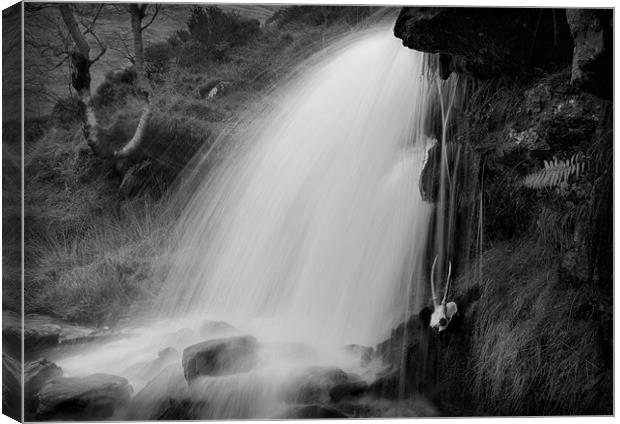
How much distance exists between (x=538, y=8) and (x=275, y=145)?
132 cm

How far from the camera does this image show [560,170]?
12.4 feet

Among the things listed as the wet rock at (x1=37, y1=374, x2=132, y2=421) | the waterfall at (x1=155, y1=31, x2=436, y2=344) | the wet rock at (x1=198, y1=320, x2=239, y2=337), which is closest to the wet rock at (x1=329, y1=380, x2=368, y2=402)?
the waterfall at (x1=155, y1=31, x2=436, y2=344)

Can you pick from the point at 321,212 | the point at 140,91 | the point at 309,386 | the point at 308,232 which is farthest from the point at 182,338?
the point at 140,91

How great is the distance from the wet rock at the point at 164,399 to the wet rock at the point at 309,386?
0.45 meters

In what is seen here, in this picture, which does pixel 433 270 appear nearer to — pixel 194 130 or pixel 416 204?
pixel 416 204

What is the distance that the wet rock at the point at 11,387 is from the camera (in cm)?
362

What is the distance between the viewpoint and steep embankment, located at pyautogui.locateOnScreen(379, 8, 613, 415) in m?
3.75

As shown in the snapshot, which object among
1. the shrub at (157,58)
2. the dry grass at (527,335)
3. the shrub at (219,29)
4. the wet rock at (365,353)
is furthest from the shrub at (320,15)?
the wet rock at (365,353)

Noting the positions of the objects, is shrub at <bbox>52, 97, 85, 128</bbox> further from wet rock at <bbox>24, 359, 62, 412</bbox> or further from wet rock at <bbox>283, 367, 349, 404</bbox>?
wet rock at <bbox>283, 367, 349, 404</bbox>

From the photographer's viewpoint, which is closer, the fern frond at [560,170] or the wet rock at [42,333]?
the wet rock at [42,333]

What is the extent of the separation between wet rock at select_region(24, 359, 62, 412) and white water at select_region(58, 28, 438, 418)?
0.22 metres

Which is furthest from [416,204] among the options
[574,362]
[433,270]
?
[574,362]

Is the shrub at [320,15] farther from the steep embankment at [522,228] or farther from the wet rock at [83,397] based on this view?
the wet rock at [83,397]

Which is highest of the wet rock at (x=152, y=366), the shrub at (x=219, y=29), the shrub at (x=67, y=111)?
the shrub at (x=219, y=29)
